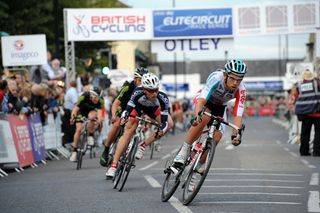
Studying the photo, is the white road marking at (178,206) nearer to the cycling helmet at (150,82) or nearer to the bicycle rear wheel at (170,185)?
the bicycle rear wheel at (170,185)

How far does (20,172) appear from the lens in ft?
62.2

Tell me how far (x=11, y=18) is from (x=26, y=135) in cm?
2403

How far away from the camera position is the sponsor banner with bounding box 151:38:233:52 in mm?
33906

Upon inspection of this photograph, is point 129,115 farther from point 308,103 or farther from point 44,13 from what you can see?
point 44,13

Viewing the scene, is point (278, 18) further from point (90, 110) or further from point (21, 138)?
point (21, 138)

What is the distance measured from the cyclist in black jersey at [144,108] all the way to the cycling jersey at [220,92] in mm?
1654

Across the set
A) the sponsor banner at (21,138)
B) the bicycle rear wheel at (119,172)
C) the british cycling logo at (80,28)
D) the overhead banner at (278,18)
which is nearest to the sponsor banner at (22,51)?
the british cycling logo at (80,28)

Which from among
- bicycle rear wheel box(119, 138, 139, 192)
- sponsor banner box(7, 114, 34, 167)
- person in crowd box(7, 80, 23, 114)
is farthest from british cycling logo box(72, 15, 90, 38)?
bicycle rear wheel box(119, 138, 139, 192)

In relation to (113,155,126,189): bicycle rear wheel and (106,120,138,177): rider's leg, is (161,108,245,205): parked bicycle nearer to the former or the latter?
(113,155,126,189): bicycle rear wheel

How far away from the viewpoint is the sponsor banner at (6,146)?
18.2 metres

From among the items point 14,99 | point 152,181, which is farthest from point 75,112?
point 152,181

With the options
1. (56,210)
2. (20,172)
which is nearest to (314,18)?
(20,172)

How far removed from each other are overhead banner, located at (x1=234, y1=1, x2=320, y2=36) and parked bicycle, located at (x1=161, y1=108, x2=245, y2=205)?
22.8 meters

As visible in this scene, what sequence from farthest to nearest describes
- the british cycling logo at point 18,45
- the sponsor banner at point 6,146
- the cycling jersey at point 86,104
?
the british cycling logo at point 18,45
the cycling jersey at point 86,104
the sponsor banner at point 6,146
